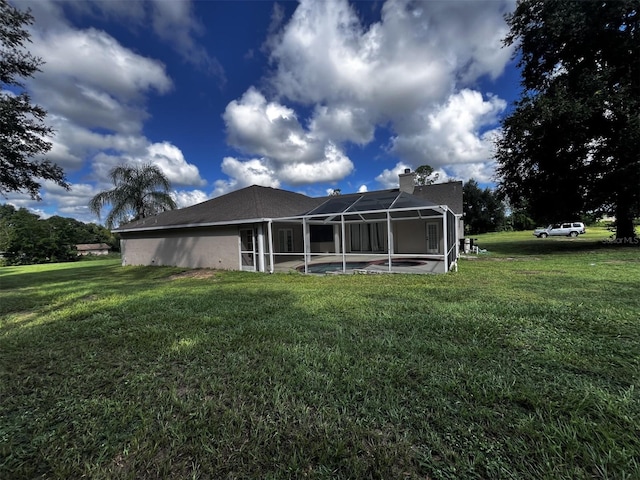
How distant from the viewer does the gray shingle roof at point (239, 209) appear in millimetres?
13234

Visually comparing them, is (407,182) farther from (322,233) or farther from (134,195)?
(134,195)

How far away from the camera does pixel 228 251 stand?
13.6 m

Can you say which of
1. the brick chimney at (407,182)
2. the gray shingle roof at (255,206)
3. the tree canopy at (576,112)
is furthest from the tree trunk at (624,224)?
the brick chimney at (407,182)

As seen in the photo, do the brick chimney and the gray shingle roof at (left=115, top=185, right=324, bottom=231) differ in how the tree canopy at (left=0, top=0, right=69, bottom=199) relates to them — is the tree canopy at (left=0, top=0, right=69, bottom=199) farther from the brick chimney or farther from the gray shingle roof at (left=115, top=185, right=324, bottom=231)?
the brick chimney

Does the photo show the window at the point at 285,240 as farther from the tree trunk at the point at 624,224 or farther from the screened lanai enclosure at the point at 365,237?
the tree trunk at the point at 624,224

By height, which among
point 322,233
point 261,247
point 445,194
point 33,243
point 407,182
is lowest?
point 261,247

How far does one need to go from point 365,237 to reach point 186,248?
1003 cm

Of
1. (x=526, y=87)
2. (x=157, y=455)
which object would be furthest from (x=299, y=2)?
(x=526, y=87)

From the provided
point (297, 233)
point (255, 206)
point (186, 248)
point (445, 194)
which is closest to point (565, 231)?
point (445, 194)

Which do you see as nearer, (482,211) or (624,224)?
(624,224)

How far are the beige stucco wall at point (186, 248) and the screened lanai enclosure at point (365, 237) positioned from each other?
3.26 ft

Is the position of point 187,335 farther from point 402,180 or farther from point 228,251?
point 402,180

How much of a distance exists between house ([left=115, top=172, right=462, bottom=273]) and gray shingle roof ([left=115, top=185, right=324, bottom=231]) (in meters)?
0.06

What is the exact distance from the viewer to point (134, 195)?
22.3 meters
